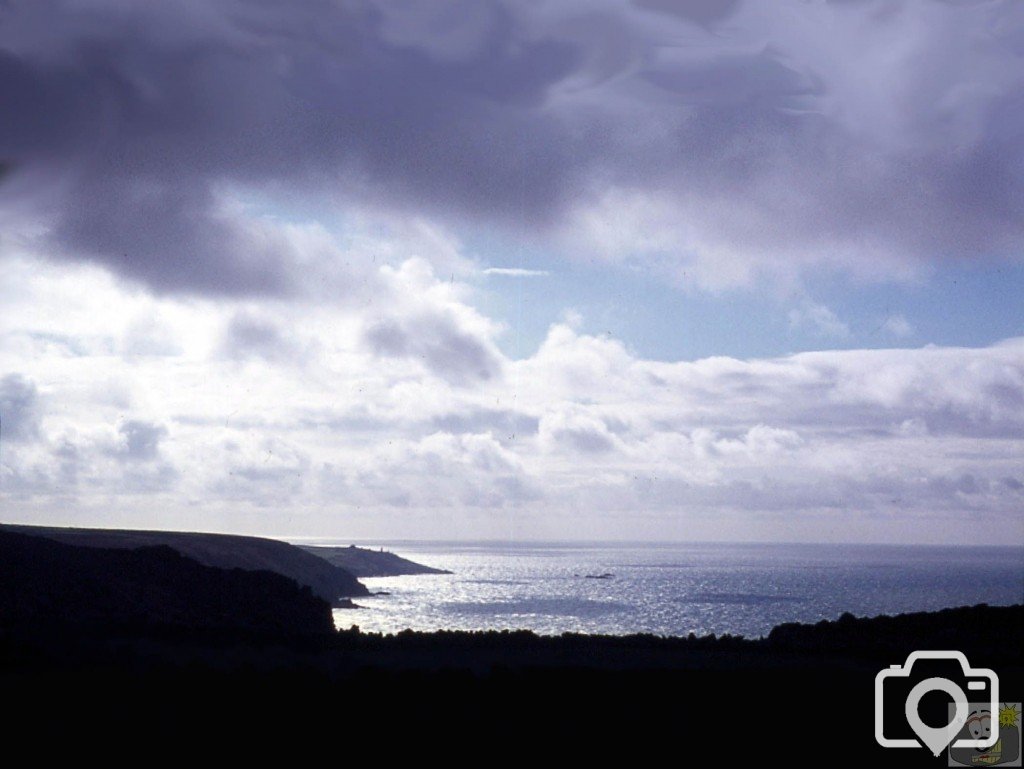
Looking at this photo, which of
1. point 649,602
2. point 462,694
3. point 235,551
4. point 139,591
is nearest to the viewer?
point 462,694

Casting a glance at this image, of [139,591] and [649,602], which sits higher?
[139,591]

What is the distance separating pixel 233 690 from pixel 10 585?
27.7 meters

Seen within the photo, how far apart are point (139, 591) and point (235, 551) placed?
55558 millimetres

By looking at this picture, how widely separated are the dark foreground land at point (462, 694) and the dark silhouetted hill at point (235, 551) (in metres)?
49.9

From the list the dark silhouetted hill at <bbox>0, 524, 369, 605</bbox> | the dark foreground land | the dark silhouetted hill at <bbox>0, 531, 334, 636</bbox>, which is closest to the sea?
the dark silhouetted hill at <bbox>0, 524, 369, 605</bbox>

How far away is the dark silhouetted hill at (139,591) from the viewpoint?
41750mm

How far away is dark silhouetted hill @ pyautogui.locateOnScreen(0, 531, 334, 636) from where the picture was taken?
41.8 meters

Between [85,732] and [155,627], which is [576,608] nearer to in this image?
[155,627]
